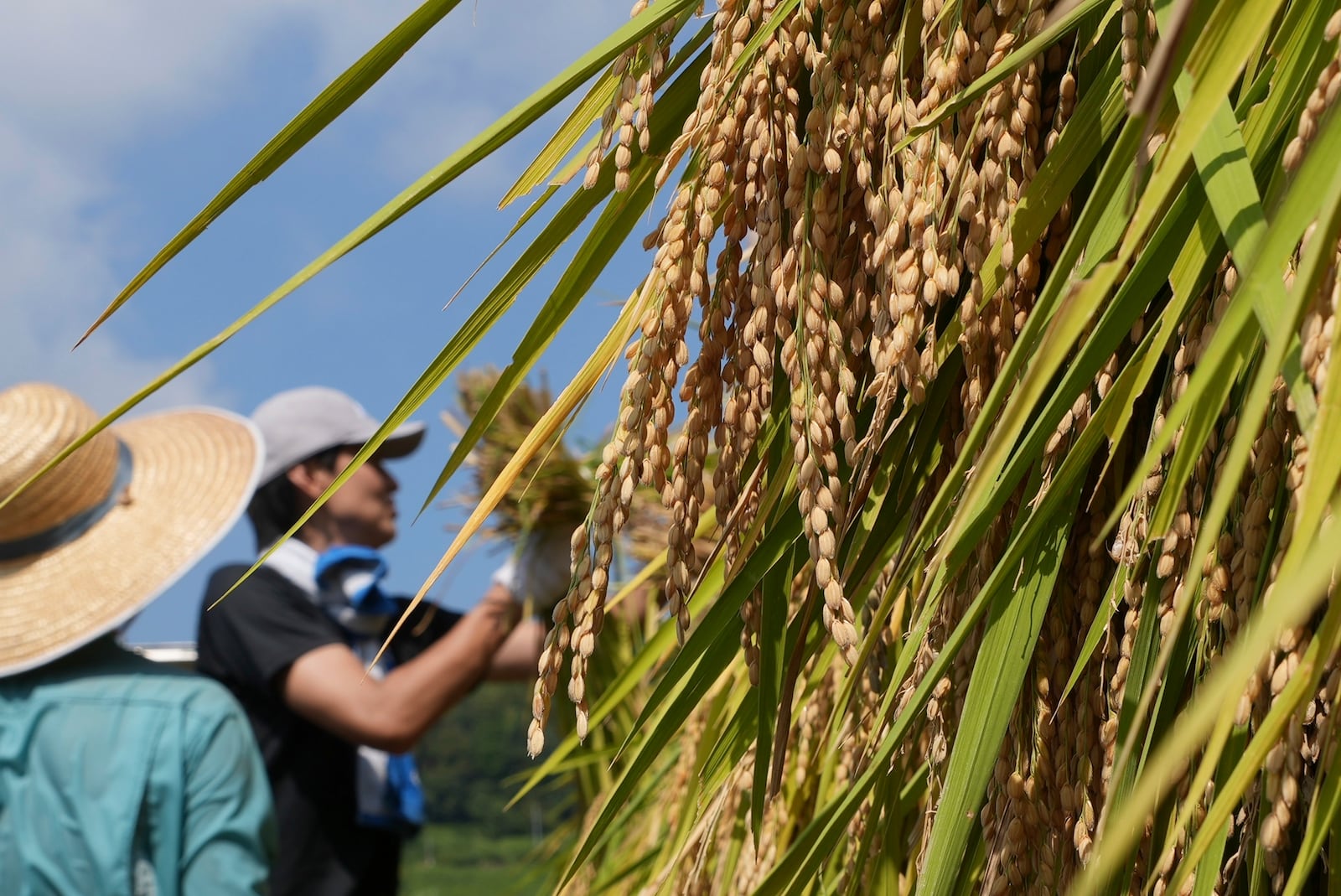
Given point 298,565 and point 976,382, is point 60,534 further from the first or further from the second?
point 976,382

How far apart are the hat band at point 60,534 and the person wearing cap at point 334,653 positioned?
311mm

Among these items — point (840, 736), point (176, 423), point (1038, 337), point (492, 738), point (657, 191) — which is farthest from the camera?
point (492, 738)

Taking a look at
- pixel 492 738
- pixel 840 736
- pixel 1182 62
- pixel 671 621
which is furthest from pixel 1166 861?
pixel 492 738

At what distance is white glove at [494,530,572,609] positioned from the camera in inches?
140

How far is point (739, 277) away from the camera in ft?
3.05

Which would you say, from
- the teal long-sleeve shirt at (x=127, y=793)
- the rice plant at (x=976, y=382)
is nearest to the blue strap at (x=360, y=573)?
the teal long-sleeve shirt at (x=127, y=793)

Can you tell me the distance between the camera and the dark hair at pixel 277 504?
12.0 feet

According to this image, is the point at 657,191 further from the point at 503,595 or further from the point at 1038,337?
the point at 503,595

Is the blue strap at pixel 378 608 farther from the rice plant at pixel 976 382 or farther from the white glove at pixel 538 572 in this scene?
the rice plant at pixel 976 382

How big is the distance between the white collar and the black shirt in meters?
0.04

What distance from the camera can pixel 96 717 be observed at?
2.66 m

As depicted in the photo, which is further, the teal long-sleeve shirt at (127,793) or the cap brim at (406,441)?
the cap brim at (406,441)

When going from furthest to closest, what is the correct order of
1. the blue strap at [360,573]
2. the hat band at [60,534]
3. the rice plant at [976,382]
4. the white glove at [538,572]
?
1. the white glove at [538,572]
2. the blue strap at [360,573]
3. the hat band at [60,534]
4. the rice plant at [976,382]

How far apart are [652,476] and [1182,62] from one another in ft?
1.26
